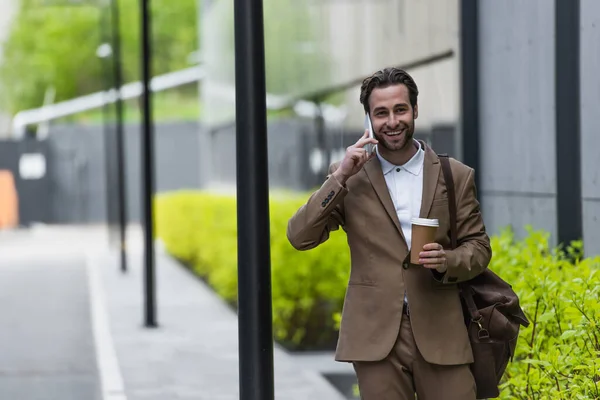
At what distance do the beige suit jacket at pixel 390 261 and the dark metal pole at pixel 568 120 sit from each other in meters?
3.53

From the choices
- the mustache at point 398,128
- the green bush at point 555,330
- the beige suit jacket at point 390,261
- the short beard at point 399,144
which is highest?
the mustache at point 398,128

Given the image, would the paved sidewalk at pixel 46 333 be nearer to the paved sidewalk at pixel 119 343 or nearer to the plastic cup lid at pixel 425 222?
the paved sidewalk at pixel 119 343

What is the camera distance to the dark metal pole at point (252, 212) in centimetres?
528

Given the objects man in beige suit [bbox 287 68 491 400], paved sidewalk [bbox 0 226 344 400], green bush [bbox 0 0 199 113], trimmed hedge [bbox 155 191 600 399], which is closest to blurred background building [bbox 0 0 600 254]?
trimmed hedge [bbox 155 191 600 399]

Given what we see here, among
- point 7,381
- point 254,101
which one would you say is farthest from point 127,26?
point 254,101

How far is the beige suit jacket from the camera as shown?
4301 mm

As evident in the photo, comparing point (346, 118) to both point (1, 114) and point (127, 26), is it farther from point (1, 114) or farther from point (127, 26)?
point (1, 114)

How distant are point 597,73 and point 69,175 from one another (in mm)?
43349

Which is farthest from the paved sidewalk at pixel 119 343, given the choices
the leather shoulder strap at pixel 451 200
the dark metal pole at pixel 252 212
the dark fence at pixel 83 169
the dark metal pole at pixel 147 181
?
the dark fence at pixel 83 169

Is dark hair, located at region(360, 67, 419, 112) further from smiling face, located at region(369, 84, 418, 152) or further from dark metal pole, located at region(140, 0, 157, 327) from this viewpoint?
dark metal pole, located at region(140, 0, 157, 327)

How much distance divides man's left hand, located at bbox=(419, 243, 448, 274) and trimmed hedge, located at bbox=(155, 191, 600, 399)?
1045 mm

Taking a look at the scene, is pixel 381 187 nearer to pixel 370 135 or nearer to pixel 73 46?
pixel 370 135

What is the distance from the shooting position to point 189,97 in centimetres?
7400

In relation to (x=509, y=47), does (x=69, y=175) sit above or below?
below
